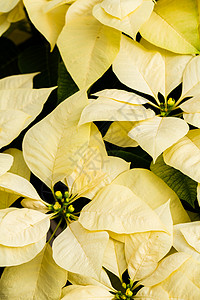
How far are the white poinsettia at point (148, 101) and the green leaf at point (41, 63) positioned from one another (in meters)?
0.19

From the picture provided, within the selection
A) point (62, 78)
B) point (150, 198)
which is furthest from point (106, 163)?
point (62, 78)

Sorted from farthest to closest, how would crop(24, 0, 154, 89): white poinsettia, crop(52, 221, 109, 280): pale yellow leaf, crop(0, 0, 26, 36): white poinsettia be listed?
crop(0, 0, 26, 36): white poinsettia < crop(24, 0, 154, 89): white poinsettia < crop(52, 221, 109, 280): pale yellow leaf

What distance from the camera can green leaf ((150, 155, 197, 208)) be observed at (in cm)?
51

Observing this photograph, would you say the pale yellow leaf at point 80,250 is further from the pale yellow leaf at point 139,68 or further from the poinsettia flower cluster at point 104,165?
the pale yellow leaf at point 139,68

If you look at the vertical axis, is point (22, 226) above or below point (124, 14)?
below

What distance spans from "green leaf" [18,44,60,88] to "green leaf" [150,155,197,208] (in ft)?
0.89

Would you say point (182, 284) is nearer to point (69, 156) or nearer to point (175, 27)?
point (69, 156)

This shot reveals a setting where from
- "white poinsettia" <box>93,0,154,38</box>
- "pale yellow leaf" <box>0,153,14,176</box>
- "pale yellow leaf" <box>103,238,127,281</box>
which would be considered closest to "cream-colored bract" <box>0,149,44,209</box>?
"pale yellow leaf" <box>0,153,14,176</box>

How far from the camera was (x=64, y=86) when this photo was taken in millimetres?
615

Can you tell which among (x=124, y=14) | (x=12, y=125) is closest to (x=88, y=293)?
(x=12, y=125)

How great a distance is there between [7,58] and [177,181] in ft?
1.49

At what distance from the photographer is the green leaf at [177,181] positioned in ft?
1.68

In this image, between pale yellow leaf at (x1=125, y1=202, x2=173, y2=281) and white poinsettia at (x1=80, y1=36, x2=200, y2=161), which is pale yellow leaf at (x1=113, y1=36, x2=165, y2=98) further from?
pale yellow leaf at (x1=125, y1=202, x2=173, y2=281)

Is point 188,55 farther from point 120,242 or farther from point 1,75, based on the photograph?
point 1,75
